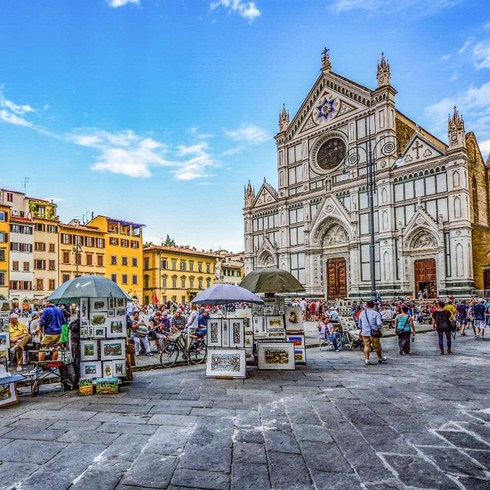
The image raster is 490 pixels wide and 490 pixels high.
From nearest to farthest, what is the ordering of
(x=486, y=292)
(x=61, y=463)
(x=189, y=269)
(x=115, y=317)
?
(x=61, y=463)
(x=115, y=317)
(x=486, y=292)
(x=189, y=269)

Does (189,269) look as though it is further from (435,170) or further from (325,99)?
(435,170)

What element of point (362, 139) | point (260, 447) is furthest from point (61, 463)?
point (362, 139)

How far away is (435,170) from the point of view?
28828 mm

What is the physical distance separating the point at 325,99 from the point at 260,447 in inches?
1368

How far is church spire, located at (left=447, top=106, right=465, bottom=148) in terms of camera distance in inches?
1089

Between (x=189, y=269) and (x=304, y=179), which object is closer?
(x=304, y=179)

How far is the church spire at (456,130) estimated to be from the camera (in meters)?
27.7

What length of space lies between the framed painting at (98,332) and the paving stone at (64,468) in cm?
357

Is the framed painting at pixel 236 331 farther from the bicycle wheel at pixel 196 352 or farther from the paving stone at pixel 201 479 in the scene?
the paving stone at pixel 201 479

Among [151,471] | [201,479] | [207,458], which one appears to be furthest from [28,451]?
[201,479]

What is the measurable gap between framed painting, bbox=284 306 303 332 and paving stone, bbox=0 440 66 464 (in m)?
6.45

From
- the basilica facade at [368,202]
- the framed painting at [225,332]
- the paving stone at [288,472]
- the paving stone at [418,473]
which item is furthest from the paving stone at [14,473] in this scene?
the basilica facade at [368,202]

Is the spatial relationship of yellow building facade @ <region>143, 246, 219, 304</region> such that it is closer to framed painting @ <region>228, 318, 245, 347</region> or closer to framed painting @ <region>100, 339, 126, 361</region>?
framed painting @ <region>228, 318, 245, 347</region>

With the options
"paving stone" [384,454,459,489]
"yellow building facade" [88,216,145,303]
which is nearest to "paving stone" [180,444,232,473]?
"paving stone" [384,454,459,489]
